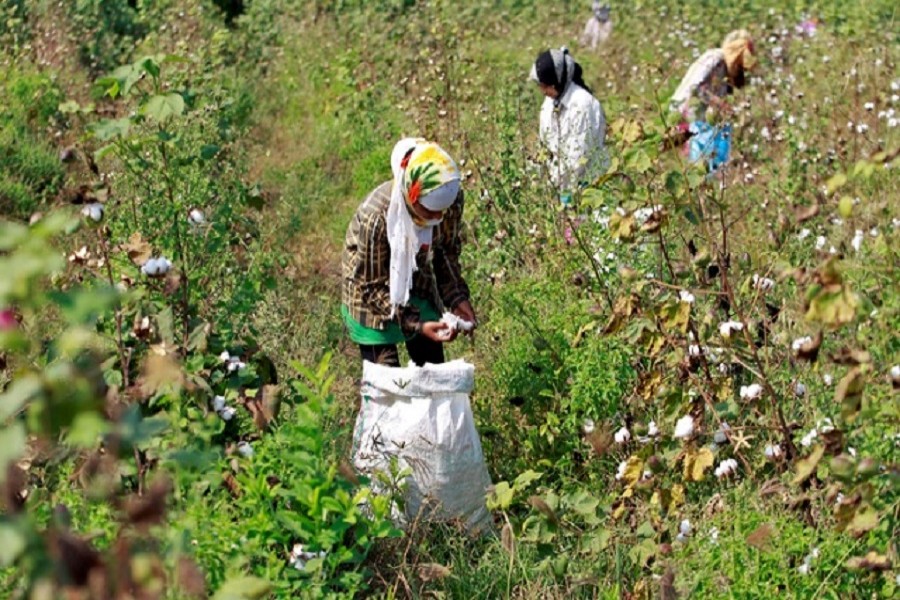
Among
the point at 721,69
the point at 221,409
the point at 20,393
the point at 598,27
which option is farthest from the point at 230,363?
the point at 598,27

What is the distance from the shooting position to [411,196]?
14.0ft

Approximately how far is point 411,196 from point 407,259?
0.21 m

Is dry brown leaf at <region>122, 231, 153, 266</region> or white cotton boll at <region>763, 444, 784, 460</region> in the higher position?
dry brown leaf at <region>122, 231, 153, 266</region>

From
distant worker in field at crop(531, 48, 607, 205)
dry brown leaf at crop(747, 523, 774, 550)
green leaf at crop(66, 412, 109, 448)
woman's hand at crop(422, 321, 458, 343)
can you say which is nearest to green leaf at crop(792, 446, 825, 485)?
dry brown leaf at crop(747, 523, 774, 550)

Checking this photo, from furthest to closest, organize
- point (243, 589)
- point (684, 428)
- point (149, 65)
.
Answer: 1. point (684, 428)
2. point (149, 65)
3. point (243, 589)

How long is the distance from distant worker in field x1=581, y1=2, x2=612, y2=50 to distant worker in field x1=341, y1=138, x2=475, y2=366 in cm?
711

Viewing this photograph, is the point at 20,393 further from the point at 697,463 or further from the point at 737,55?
the point at 737,55

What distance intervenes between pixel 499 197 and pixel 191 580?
4.28 metres

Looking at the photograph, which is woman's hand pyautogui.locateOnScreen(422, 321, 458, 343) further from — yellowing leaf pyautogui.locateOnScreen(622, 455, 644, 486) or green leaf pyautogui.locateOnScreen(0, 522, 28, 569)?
green leaf pyautogui.locateOnScreen(0, 522, 28, 569)

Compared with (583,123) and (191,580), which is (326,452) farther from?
(583,123)

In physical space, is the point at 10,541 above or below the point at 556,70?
above

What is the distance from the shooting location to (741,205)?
7.08 m

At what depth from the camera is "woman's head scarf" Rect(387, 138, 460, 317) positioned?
13.9 ft

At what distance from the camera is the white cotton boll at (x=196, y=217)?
4.12m
